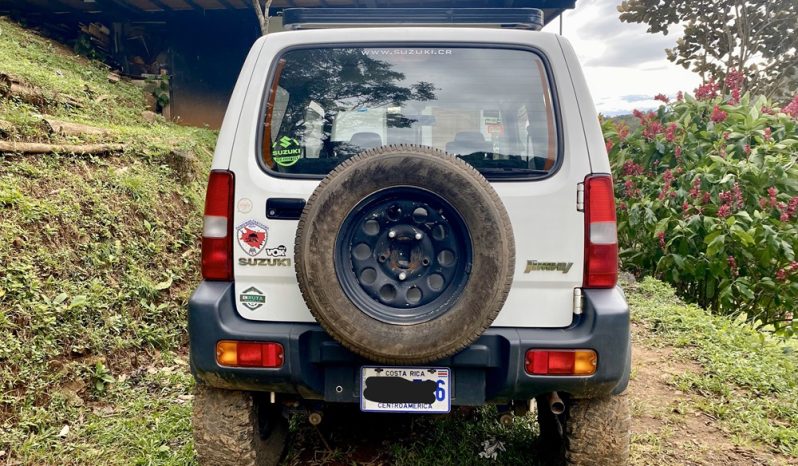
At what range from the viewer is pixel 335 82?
208 cm

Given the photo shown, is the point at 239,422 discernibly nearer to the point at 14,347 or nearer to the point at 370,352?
the point at 370,352

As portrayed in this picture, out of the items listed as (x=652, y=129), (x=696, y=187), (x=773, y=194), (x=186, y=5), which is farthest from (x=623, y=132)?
(x=186, y=5)

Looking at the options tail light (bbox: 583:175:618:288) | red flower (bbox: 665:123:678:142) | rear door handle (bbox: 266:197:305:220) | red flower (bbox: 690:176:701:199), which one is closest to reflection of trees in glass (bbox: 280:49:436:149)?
rear door handle (bbox: 266:197:305:220)

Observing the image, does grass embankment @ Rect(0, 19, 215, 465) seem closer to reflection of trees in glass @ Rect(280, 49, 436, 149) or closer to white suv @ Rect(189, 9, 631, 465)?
white suv @ Rect(189, 9, 631, 465)

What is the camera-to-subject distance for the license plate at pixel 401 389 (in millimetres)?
1845

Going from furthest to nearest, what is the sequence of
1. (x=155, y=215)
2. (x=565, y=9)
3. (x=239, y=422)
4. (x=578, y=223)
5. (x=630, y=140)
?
(x=565, y=9), (x=630, y=140), (x=155, y=215), (x=239, y=422), (x=578, y=223)

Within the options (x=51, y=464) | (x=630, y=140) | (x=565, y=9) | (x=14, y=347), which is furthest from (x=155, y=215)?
(x=565, y=9)

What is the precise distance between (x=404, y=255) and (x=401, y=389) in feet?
1.56

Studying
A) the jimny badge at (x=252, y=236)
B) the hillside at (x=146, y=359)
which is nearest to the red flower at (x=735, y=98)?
the hillside at (x=146, y=359)

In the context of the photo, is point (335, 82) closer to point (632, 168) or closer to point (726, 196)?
point (726, 196)

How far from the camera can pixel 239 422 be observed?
6.55ft

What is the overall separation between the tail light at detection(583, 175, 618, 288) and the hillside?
1.06m

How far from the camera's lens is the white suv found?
169 centimetres

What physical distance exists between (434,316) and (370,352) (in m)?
0.23
